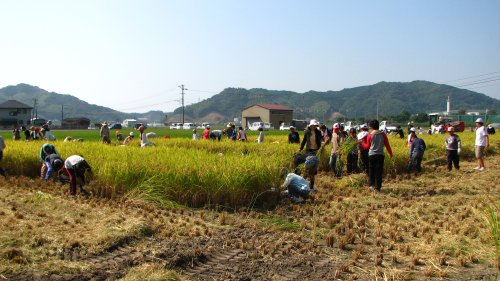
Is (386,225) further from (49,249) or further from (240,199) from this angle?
(49,249)

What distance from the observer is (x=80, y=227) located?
531 cm

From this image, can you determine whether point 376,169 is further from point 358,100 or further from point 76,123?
point 358,100

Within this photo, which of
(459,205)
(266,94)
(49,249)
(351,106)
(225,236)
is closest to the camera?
(49,249)

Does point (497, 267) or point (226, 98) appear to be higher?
point (226, 98)

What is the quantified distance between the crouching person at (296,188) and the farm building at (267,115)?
53.7 metres

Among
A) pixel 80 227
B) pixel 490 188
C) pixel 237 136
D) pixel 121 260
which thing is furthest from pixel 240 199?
pixel 237 136

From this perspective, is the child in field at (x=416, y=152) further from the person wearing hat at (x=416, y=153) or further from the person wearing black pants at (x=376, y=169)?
the person wearing black pants at (x=376, y=169)

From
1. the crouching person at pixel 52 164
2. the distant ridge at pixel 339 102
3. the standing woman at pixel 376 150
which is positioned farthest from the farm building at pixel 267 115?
the distant ridge at pixel 339 102

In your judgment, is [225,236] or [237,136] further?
[237,136]

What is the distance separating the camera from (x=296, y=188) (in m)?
7.44

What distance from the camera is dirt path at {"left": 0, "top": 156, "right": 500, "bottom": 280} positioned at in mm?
4023

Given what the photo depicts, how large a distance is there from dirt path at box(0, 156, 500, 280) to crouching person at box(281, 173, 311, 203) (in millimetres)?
211

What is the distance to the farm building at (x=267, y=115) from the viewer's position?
62.5 metres

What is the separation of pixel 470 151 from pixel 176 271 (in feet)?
48.2
